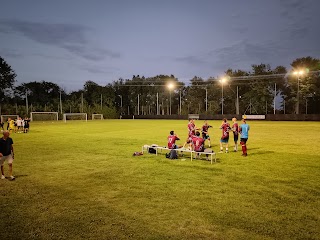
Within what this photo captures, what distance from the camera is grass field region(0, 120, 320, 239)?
6.24 metres

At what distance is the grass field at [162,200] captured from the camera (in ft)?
20.5

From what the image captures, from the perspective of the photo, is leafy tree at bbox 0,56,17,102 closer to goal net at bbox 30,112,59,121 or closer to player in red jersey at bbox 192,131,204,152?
goal net at bbox 30,112,59,121

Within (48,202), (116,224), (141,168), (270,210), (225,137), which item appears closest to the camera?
(116,224)

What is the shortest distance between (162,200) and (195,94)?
104m

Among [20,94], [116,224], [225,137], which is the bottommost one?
[116,224]

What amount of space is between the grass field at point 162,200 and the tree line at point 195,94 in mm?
62612

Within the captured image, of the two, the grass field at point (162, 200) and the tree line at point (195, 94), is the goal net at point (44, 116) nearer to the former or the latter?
the tree line at point (195, 94)

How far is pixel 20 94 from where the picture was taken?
97.7 metres

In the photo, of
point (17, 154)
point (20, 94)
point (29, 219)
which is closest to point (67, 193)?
point (29, 219)

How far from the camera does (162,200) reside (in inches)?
324

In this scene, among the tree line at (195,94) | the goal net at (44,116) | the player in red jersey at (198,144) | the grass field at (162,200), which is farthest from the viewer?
the tree line at (195,94)

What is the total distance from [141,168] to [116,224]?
6.15 m

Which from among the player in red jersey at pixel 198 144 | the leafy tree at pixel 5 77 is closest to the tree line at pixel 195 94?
the leafy tree at pixel 5 77

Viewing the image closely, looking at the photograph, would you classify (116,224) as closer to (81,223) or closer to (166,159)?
(81,223)
